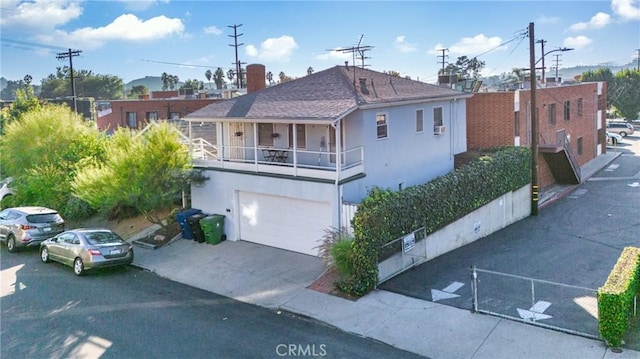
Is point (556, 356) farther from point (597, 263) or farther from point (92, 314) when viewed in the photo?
point (92, 314)

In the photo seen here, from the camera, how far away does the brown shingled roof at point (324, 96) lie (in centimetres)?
1738

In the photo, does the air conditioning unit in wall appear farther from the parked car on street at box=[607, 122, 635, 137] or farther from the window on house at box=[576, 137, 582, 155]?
the parked car on street at box=[607, 122, 635, 137]

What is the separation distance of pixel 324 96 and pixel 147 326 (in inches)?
390

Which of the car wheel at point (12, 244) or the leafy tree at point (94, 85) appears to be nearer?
the car wheel at point (12, 244)

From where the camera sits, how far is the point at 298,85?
2108cm

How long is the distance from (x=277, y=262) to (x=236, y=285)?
2.05 m

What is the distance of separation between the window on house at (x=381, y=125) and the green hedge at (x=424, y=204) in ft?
8.19

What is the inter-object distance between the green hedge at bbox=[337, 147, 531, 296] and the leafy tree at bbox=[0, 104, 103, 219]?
1469cm

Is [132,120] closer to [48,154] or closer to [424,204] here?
[48,154]

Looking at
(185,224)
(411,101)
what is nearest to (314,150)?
(411,101)

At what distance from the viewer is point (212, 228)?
18828mm

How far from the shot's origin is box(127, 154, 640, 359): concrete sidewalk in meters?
10.6

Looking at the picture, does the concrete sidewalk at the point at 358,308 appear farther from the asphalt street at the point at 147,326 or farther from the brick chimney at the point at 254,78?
the brick chimney at the point at 254,78

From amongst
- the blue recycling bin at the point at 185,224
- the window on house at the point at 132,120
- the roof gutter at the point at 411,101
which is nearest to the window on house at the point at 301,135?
the roof gutter at the point at 411,101
